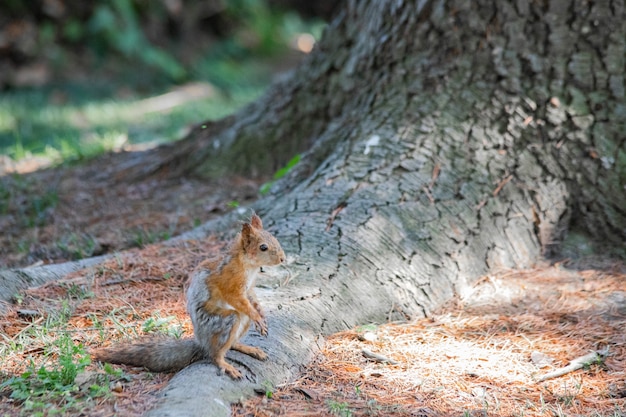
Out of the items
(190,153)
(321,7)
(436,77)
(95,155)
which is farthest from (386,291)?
(321,7)

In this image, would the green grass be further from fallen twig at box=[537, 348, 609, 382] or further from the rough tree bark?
fallen twig at box=[537, 348, 609, 382]

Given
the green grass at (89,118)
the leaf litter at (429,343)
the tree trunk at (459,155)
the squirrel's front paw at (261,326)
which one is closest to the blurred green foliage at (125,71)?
the green grass at (89,118)

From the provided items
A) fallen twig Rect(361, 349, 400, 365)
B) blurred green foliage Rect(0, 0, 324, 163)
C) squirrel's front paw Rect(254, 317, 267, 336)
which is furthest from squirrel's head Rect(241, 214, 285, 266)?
blurred green foliage Rect(0, 0, 324, 163)

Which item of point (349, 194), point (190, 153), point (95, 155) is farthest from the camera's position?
point (95, 155)

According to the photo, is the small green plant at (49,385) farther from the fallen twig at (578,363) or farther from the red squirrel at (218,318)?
the fallen twig at (578,363)

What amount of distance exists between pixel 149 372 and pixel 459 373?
127 centimetres

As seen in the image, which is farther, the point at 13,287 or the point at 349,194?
the point at 349,194

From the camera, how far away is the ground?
8.20ft

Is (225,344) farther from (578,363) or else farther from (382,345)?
(578,363)

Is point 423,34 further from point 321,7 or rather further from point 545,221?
point 321,7

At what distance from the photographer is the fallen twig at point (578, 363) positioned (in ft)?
9.36

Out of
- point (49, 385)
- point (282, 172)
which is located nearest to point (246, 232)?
point (49, 385)

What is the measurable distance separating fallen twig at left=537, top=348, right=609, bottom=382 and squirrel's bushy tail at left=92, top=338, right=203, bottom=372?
145cm

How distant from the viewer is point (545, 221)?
158 inches
